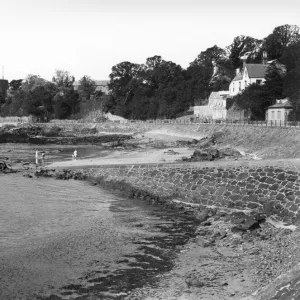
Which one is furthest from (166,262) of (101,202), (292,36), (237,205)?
(292,36)

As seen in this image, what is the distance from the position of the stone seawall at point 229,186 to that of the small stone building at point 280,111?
113 feet

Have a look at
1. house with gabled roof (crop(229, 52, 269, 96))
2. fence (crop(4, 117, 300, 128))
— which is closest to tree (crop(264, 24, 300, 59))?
house with gabled roof (crop(229, 52, 269, 96))

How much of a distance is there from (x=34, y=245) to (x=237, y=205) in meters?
11.9

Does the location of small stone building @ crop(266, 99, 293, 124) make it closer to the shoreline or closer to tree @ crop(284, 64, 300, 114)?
tree @ crop(284, 64, 300, 114)

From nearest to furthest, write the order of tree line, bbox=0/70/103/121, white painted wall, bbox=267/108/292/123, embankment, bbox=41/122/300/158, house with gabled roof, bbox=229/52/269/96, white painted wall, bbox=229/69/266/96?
embankment, bbox=41/122/300/158
white painted wall, bbox=267/108/292/123
white painted wall, bbox=229/69/266/96
house with gabled roof, bbox=229/52/269/96
tree line, bbox=0/70/103/121

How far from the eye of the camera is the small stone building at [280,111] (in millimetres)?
63556

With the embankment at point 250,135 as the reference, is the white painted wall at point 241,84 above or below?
above

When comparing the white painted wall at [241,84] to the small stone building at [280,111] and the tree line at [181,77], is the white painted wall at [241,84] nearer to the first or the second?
the tree line at [181,77]

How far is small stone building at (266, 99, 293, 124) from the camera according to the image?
209ft

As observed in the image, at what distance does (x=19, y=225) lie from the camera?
2314cm

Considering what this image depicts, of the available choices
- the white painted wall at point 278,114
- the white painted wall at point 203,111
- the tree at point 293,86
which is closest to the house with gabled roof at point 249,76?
the white painted wall at point 203,111

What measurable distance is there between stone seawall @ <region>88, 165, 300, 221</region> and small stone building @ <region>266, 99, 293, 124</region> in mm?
34508

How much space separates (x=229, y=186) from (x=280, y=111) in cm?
4150

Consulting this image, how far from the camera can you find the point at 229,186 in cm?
2706
